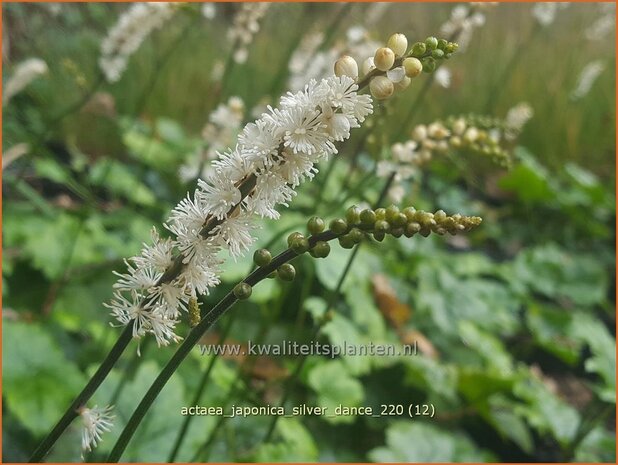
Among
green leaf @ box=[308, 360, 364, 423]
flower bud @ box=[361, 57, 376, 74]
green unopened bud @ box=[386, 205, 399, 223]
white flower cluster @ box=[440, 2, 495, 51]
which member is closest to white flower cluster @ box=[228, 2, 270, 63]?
white flower cluster @ box=[440, 2, 495, 51]

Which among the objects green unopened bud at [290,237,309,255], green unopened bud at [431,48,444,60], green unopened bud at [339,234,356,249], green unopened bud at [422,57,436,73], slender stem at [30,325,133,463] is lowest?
slender stem at [30,325,133,463]

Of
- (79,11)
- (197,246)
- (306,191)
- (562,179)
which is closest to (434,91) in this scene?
(562,179)

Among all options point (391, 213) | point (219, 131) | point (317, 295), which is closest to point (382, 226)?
point (391, 213)

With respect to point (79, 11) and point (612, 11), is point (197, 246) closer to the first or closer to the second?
point (612, 11)

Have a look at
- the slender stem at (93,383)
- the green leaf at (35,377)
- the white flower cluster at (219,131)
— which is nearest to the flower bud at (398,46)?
the slender stem at (93,383)

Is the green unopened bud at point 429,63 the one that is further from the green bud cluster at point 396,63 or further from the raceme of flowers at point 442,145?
the raceme of flowers at point 442,145

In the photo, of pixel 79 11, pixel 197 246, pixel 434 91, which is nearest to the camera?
pixel 197 246

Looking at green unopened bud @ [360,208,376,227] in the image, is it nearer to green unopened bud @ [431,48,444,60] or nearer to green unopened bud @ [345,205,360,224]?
green unopened bud @ [345,205,360,224]
